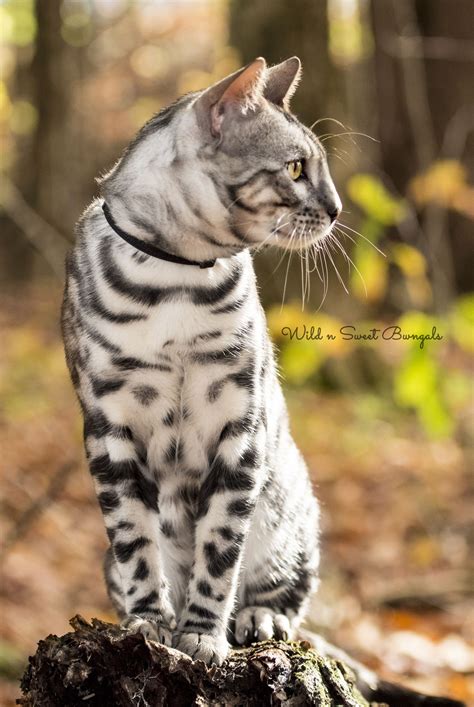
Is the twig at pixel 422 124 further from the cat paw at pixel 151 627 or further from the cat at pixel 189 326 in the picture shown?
the cat paw at pixel 151 627

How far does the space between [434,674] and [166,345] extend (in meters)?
2.67

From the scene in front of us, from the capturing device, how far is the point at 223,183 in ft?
8.48

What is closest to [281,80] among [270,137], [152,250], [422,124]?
[270,137]

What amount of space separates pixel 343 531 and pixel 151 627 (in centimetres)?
367

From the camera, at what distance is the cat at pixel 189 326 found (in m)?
2.59

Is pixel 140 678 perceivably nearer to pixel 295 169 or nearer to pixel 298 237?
pixel 298 237

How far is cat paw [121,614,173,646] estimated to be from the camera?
8.41 feet

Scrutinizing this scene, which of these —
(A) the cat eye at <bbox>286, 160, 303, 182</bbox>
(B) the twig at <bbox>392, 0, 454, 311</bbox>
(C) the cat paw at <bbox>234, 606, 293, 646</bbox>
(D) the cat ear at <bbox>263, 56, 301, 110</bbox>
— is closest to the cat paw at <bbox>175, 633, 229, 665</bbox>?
(C) the cat paw at <bbox>234, 606, 293, 646</bbox>

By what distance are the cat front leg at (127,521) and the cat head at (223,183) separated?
0.59 m

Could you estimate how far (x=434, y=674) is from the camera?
14.6 ft

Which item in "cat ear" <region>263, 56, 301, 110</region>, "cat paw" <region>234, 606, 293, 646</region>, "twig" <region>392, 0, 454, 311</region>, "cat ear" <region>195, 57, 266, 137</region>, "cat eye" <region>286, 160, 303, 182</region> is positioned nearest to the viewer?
"cat ear" <region>195, 57, 266, 137</region>

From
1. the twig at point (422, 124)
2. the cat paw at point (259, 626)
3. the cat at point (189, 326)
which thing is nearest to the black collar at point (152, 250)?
the cat at point (189, 326)

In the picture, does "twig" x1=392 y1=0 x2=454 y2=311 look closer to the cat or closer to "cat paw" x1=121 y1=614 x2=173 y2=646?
the cat

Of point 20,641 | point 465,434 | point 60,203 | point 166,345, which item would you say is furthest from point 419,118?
point 166,345
